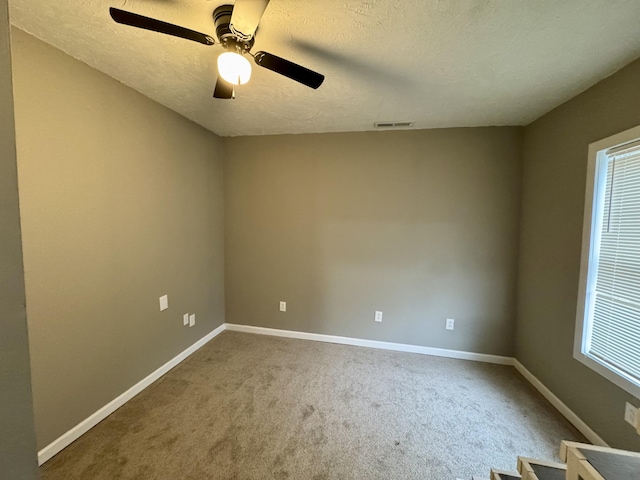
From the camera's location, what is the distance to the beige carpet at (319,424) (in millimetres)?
1621

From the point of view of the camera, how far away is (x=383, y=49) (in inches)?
62.2

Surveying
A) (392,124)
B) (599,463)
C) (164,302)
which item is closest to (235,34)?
(392,124)

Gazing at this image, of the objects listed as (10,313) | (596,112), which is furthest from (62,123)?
(596,112)

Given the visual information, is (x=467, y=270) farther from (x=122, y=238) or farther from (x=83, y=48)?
(x=83, y=48)

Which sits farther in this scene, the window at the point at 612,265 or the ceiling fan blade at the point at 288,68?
the window at the point at 612,265

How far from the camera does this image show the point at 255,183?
10.8ft

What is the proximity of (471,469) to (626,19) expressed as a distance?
254 cm

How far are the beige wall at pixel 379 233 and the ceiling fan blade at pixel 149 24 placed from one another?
197cm

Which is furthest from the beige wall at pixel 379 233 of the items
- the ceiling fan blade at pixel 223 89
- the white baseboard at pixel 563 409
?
the ceiling fan blade at pixel 223 89

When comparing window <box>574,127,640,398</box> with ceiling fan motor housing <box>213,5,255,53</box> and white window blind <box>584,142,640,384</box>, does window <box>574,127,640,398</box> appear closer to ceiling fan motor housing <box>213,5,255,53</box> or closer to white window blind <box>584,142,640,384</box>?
white window blind <box>584,142,640,384</box>

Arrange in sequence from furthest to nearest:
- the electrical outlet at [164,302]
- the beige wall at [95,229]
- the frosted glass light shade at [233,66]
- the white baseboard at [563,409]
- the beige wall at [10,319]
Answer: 1. the electrical outlet at [164,302]
2. the white baseboard at [563,409]
3. the beige wall at [95,229]
4. the frosted glass light shade at [233,66]
5. the beige wall at [10,319]

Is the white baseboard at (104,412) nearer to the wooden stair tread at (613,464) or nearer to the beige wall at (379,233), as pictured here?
the beige wall at (379,233)

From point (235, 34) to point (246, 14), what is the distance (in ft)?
0.79

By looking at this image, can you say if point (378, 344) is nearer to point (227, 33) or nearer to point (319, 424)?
point (319, 424)
